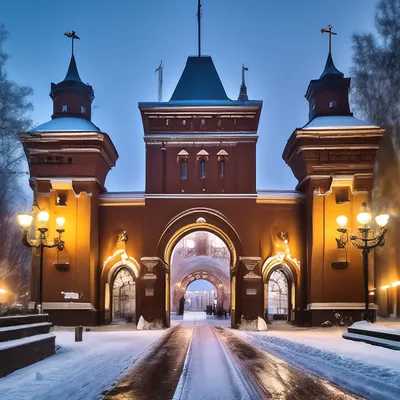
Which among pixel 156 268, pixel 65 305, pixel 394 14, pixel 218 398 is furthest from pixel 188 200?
pixel 218 398

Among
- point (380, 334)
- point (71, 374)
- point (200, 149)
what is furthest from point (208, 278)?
point (71, 374)

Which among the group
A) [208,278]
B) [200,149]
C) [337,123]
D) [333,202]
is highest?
[337,123]

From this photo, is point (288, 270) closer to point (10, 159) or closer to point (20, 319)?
point (10, 159)

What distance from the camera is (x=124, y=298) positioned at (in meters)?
33.4

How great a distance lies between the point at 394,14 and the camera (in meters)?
33.7

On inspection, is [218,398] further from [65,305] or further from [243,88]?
[243,88]

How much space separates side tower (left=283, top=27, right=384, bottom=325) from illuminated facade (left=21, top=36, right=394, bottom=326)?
0.05 metres

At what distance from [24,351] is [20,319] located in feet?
5.60

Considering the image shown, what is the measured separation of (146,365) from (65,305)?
1670cm

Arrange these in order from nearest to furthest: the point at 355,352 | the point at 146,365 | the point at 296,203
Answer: the point at 146,365, the point at 355,352, the point at 296,203

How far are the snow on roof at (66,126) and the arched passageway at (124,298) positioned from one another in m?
8.40

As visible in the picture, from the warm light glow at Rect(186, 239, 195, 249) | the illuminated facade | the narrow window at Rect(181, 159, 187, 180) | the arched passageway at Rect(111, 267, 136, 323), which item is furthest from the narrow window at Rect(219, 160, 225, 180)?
the warm light glow at Rect(186, 239, 195, 249)

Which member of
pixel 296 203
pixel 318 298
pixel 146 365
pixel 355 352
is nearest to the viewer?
pixel 146 365

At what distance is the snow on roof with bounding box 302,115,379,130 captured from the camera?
28.7m
